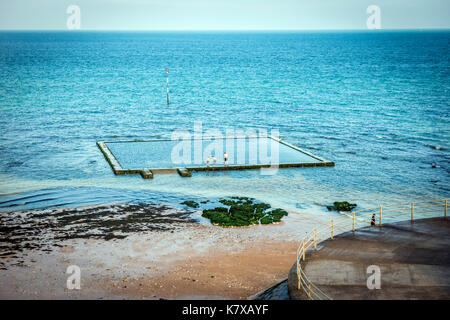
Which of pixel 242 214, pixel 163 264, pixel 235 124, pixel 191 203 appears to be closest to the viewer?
pixel 163 264

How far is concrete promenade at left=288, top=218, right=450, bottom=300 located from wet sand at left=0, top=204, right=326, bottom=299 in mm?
4699

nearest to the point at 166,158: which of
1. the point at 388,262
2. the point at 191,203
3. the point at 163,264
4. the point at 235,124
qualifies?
the point at 191,203

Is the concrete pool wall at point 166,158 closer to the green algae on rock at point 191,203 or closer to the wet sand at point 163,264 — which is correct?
the green algae on rock at point 191,203

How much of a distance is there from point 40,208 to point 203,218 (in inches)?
437

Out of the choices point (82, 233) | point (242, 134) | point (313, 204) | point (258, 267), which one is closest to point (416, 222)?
point (258, 267)

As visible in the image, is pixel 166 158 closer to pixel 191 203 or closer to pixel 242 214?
pixel 191 203

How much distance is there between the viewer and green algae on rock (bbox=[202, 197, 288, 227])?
3328 cm

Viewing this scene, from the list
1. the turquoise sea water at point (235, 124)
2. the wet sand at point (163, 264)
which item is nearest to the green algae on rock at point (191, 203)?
the turquoise sea water at point (235, 124)

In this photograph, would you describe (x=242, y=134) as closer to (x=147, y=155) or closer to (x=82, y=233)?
(x=147, y=155)

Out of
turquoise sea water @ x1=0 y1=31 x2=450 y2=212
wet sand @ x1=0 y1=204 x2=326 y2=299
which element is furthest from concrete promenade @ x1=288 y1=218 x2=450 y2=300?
turquoise sea water @ x1=0 y1=31 x2=450 y2=212

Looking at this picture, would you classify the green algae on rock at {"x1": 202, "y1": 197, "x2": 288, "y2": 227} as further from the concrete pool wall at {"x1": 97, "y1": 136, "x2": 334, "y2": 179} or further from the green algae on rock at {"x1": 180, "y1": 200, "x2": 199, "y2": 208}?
the concrete pool wall at {"x1": 97, "y1": 136, "x2": 334, "y2": 179}

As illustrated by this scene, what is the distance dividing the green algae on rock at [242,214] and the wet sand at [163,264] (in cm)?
A: 86

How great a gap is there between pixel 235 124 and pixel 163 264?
45.8 meters

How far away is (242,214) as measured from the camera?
34.7 metres
